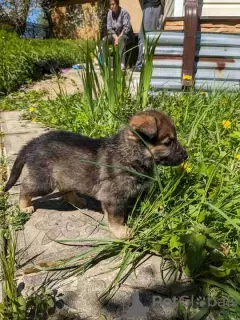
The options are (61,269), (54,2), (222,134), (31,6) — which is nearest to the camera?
(61,269)

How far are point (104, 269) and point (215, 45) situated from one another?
507 cm

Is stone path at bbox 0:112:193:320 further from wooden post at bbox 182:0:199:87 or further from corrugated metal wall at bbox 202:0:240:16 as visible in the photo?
corrugated metal wall at bbox 202:0:240:16

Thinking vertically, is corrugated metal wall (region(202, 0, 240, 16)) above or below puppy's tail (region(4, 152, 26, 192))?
above

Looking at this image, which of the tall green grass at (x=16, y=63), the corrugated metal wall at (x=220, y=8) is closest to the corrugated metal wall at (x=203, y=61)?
the corrugated metal wall at (x=220, y=8)

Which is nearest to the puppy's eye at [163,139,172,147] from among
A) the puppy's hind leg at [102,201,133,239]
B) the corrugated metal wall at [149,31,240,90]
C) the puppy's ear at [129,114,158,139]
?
the puppy's ear at [129,114,158,139]

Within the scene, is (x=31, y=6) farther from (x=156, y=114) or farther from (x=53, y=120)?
(x=156, y=114)

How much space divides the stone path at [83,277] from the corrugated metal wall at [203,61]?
3.82 m

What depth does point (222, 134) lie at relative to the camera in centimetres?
395

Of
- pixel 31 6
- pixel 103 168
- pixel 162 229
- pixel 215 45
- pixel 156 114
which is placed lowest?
pixel 162 229

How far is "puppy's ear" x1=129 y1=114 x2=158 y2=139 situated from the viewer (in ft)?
8.86

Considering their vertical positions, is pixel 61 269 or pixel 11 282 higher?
pixel 11 282

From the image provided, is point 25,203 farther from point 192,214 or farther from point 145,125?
point 192,214

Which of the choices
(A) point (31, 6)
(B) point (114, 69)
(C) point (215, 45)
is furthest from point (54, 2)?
(B) point (114, 69)

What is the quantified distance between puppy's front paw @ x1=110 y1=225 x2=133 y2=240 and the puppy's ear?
0.75 m
